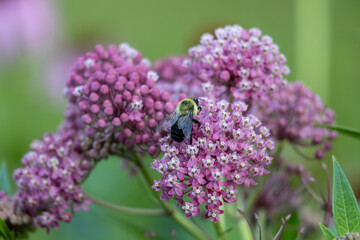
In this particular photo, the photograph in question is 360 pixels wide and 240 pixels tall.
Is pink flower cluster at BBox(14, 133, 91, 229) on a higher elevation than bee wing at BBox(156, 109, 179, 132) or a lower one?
lower

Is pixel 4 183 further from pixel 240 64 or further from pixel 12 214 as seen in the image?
pixel 240 64

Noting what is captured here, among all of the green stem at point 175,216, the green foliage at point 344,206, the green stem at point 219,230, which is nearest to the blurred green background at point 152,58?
the green stem at point 175,216

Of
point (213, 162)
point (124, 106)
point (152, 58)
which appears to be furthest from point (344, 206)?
point (152, 58)

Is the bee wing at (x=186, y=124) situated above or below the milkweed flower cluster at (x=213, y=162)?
above

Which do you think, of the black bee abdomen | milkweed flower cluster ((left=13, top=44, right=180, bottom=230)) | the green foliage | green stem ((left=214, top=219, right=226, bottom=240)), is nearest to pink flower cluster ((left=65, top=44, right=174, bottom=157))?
milkweed flower cluster ((left=13, top=44, right=180, bottom=230))

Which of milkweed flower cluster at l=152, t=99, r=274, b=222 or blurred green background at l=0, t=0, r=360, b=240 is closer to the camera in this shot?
milkweed flower cluster at l=152, t=99, r=274, b=222

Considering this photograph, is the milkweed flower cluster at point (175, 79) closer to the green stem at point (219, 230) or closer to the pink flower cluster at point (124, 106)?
the pink flower cluster at point (124, 106)

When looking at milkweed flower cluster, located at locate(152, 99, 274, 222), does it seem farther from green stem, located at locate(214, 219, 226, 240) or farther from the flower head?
the flower head

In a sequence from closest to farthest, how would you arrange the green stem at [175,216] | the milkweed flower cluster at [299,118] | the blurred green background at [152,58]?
the green stem at [175,216] < the milkweed flower cluster at [299,118] < the blurred green background at [152,58]
